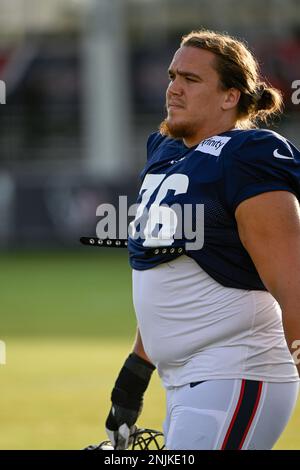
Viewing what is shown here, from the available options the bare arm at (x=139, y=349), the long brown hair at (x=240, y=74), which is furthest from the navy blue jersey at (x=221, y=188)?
the bare arm at (x=139, y=349)

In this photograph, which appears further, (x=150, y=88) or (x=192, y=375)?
(x=150, y=88)

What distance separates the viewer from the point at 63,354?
10.5 meters

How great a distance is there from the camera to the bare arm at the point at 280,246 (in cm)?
376

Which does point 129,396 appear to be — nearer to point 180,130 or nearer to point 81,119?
point 180,130

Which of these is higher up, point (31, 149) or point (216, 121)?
point (31, 149)

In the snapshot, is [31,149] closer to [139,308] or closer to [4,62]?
[4,62]

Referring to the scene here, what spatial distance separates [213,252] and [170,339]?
36 centimetres

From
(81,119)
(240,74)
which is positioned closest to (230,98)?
(240,74)

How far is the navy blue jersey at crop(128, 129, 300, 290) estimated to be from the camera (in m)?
3.85

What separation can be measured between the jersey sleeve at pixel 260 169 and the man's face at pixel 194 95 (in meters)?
0.28

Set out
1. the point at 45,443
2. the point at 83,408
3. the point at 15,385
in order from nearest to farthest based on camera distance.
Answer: the point at 45,443
the point at 83,408
the point at 15,385

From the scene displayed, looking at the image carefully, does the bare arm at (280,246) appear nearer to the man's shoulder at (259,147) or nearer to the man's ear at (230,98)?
the man's shoulder at (259,147)

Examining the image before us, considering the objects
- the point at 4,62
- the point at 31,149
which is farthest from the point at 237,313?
the point at 31,149

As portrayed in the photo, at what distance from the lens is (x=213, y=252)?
13.1 feet
